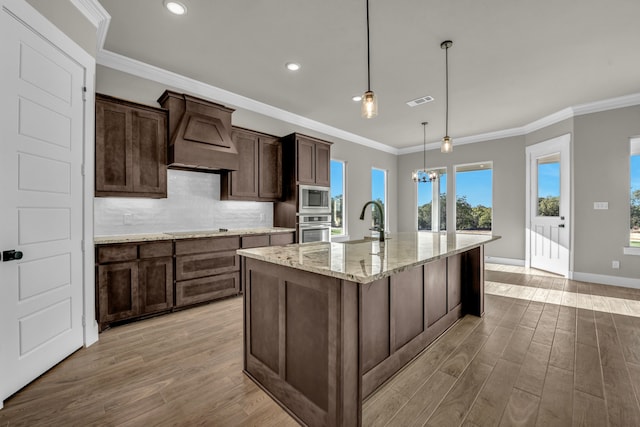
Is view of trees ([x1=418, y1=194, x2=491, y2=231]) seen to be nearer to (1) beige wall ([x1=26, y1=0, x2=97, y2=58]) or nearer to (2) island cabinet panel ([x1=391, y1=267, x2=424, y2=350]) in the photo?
(2) island cabinet panel ([x1=391, y1=267, x2=424, y2=350])

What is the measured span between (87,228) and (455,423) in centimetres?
308

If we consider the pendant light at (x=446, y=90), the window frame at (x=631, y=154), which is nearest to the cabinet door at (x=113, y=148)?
the pendant light at (x=446, y=90)

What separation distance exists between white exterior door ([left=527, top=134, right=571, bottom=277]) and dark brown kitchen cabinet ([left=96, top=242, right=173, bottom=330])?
20.5ft

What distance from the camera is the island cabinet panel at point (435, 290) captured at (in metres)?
2.41

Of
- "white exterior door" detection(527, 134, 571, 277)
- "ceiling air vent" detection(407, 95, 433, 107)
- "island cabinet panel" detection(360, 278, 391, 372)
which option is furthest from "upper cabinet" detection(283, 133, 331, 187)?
"white exterior door" detection(527, 134, 571, 277)

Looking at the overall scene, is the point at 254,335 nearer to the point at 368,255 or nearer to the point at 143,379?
the point at 143,379

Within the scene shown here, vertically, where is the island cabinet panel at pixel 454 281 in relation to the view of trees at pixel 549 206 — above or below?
below

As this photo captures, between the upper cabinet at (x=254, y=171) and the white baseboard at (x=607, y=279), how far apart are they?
17.1ft

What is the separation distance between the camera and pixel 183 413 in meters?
1.63

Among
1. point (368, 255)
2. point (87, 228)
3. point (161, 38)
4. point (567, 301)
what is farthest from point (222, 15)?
point (567, 301)

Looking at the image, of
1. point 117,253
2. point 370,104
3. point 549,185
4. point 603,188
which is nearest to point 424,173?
point 549,185

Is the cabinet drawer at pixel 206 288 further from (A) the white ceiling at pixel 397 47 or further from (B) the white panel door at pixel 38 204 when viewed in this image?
(A) the white ceiling at pixel 397 47

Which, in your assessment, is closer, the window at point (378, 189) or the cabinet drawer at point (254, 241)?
the cabinet drawer at point (254, 241)

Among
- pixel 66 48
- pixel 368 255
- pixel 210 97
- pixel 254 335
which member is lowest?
pixel 254 335
